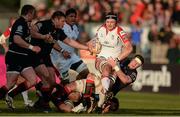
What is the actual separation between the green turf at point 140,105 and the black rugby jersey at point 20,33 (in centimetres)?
130

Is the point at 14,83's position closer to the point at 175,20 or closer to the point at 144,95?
the point at 144,95

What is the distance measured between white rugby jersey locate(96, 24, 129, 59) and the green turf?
4.25 ft

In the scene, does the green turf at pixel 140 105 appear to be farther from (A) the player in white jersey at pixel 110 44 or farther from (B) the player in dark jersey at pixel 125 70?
(A) the player in white jersey at pixel 110 44

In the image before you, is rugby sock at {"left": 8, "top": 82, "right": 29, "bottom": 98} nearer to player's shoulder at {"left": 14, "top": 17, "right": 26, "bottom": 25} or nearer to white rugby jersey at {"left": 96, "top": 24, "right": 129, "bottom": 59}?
player's shoulder at {"left": 14, "top": 17, "right": 26, "bottom": 25}

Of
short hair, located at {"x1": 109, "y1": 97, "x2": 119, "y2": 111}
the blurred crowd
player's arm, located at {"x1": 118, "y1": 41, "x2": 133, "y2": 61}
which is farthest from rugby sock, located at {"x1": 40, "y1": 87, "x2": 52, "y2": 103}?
the blurred crowd

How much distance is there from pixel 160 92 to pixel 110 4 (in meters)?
6.27

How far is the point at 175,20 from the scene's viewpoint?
108 ft

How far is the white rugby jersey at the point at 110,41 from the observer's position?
1861 centimetres

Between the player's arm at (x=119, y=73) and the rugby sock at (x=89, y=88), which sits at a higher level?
the player's arm at (x=119, y=73)

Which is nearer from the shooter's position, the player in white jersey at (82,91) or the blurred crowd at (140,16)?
the player in white jersey at (82,91)

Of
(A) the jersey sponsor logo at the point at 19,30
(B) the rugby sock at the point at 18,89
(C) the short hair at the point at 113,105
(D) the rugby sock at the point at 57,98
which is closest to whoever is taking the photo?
(A) the jersey sponsor logo at the point at 19,30

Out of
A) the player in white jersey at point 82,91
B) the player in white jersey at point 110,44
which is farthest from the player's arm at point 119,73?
the player in white jersey at point 82,91

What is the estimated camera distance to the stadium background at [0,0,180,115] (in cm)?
2952

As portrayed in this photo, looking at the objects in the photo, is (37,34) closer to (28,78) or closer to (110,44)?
(28,78)
